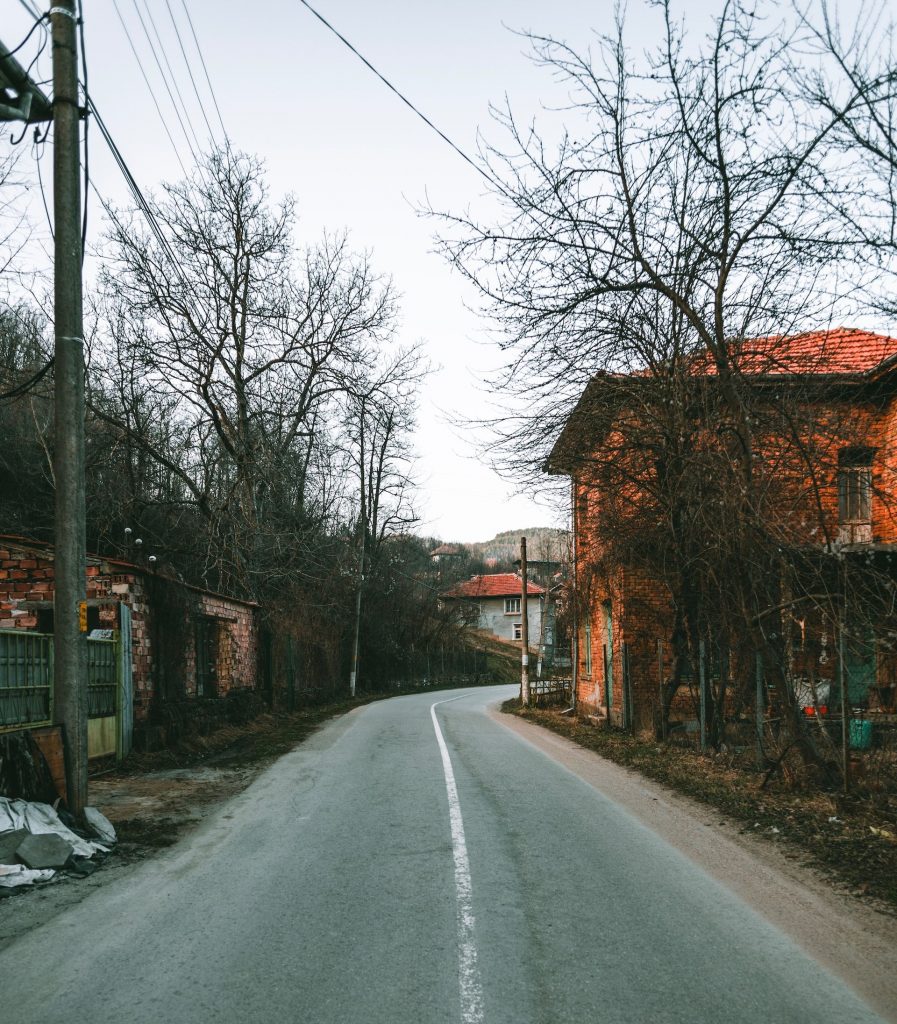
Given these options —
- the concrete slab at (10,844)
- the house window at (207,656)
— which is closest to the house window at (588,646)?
the house window at (207,656)

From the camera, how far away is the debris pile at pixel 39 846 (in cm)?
610

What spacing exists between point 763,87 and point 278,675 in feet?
64.3

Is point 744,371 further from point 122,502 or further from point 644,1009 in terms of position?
point 122,502

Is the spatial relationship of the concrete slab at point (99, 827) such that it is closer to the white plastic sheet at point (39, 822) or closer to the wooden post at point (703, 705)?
the white plastic sheet at point (39, 822)

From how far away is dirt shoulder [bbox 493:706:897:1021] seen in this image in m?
4.57

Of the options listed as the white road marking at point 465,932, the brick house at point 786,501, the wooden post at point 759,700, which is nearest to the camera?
the white road marking at point 465,932

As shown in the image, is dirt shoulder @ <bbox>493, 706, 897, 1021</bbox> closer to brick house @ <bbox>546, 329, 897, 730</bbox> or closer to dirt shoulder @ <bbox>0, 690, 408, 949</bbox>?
brick house @ <bbox>546, 329, 897, 730</bbox>

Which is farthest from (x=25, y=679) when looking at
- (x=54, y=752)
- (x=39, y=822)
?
(x=39, y=822)

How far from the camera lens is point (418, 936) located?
4848 millimetres

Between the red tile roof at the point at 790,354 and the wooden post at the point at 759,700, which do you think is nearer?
the wooden post at the point at 759,700

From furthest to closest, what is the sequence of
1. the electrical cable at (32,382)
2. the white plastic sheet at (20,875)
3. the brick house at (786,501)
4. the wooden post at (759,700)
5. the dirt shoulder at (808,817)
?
1. the wooden post at (759,700)
2. the brick house at (786,501)
3. the electrical cable at (32,382)
4. the dirt shoulder at (808,817)
5. the white plastic sheet at (20,875)

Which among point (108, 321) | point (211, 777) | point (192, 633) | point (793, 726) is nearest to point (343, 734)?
point (192, 633)

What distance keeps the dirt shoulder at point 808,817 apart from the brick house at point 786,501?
1.17 m

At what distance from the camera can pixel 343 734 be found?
1748 centimetres
